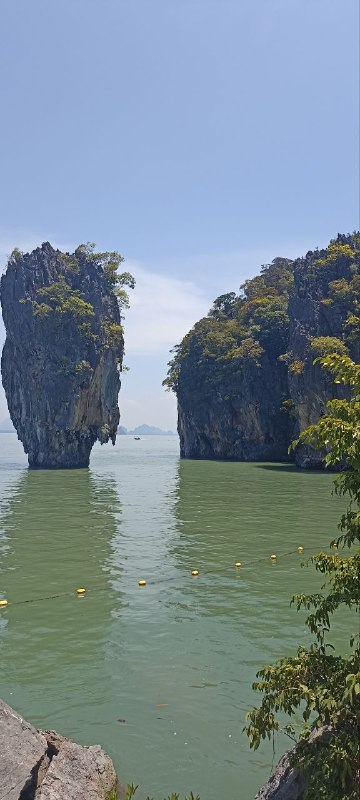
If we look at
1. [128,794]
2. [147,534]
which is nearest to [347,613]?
[128,794]

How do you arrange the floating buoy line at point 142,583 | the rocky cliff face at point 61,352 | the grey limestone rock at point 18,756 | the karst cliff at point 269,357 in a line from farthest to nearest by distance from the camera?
the rocky cliff face at point 61,352 < the karst cliff at point 269,357 < the floating buoy line at point 142,583 < the grey limestone rock at point 18,756

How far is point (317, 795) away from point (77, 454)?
57.6 meters

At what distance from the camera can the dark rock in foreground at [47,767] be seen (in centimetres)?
530

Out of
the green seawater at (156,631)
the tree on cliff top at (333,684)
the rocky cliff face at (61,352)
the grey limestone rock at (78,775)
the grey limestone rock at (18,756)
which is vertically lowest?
the green seawater at (156,631)

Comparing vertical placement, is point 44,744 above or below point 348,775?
below

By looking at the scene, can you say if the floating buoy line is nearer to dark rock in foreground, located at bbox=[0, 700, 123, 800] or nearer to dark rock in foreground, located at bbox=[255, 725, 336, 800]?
dark rock in foreground, located at bbox=[0, 700, 123, 800]

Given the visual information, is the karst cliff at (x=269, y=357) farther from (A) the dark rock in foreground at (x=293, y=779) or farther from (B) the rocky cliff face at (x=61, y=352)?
(A) the dark rock in foreground at (x=293, y=779)

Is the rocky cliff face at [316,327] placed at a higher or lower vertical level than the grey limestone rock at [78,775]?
higher

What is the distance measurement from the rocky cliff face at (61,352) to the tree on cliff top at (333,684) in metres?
54.6

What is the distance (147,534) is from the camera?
21266 millimetres

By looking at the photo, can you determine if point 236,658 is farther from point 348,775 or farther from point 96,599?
point 348,775

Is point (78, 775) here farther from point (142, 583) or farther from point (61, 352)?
point (61, 352)

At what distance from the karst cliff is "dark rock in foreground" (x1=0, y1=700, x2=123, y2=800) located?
47.9 meters

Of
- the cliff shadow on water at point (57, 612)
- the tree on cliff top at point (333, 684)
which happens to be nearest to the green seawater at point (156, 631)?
the cliff shadow on water at point (57, 612)
